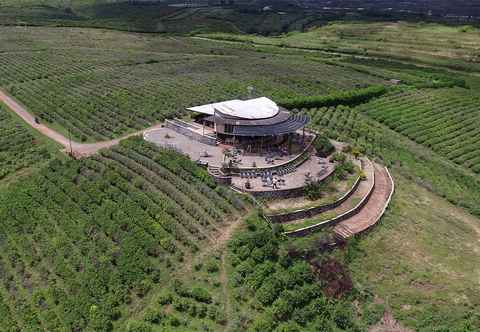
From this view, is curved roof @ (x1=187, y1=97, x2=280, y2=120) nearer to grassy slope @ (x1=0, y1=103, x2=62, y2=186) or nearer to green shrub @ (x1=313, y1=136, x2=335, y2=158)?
green shrub @ (x1=313, y1=136, x2=335, y2=158)

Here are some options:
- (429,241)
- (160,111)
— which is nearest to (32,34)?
(160,111)

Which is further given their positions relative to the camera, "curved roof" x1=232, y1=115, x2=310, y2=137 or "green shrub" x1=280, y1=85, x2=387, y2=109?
"green shrub" x1=280, y1=85, x2=387, y2=109

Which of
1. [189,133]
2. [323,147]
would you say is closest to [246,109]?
[189,133]

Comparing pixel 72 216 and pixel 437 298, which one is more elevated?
pixel 72 216

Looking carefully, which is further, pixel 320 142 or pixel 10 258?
pixel 320 142

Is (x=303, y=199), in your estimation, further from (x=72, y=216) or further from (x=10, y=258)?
(x=10, y=258)

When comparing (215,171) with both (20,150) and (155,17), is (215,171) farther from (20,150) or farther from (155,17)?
(155,17)

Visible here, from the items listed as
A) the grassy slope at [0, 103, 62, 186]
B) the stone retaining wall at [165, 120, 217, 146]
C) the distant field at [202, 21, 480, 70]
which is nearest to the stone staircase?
the stone retaining wall at [165, 120, 217, 146]

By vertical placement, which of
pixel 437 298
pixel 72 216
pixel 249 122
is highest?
pixel 249 122
